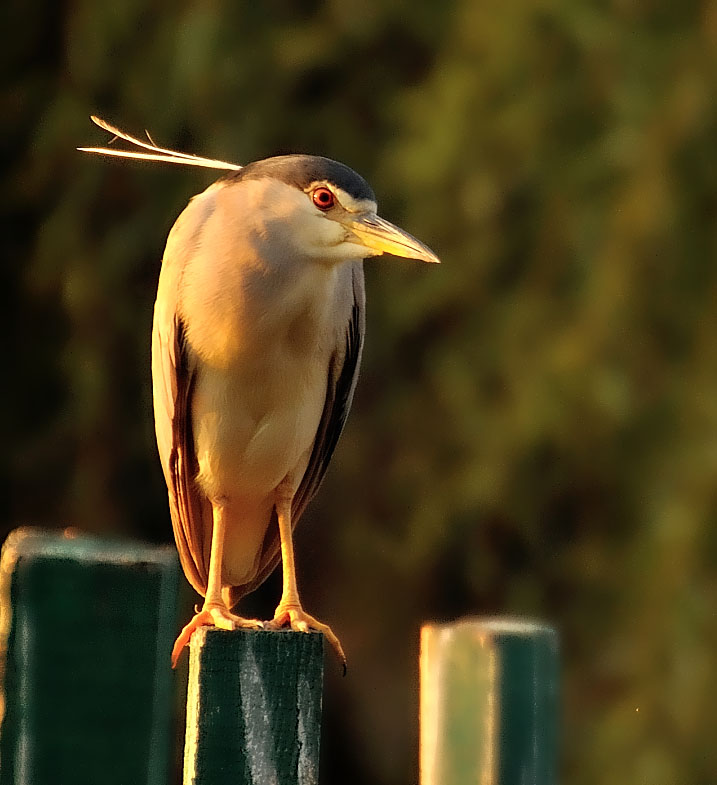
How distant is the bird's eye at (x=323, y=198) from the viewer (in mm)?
2465

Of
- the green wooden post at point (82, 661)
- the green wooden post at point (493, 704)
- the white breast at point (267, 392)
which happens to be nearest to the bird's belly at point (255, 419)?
the white breast at point (267, 392)

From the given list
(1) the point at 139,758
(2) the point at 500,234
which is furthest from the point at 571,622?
(1) the point at 139,758

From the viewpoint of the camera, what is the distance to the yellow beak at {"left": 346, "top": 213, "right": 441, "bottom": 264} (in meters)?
2.39

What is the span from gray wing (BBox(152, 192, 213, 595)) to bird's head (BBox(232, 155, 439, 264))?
0.16m

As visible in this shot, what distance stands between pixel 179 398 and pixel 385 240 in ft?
1.55

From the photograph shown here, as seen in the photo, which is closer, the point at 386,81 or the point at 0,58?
the point at 0,58

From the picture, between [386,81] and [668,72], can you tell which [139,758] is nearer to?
[668,72]

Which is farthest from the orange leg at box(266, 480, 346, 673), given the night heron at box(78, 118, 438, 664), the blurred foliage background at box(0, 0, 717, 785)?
the blurred foliage background at box(0, 0, 717, 785)

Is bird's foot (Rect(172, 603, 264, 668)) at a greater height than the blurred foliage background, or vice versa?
the blurred foliage background

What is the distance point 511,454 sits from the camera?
13.9 ft

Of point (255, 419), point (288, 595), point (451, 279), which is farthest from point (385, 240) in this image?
point (451, 279)

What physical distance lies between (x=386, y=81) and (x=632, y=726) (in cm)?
212

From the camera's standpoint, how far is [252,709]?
1.52 meters

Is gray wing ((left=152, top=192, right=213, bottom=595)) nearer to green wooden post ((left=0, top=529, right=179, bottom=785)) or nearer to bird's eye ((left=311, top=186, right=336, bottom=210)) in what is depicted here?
bird's eye ((left=311, top=186, right=336, bottom=210))
